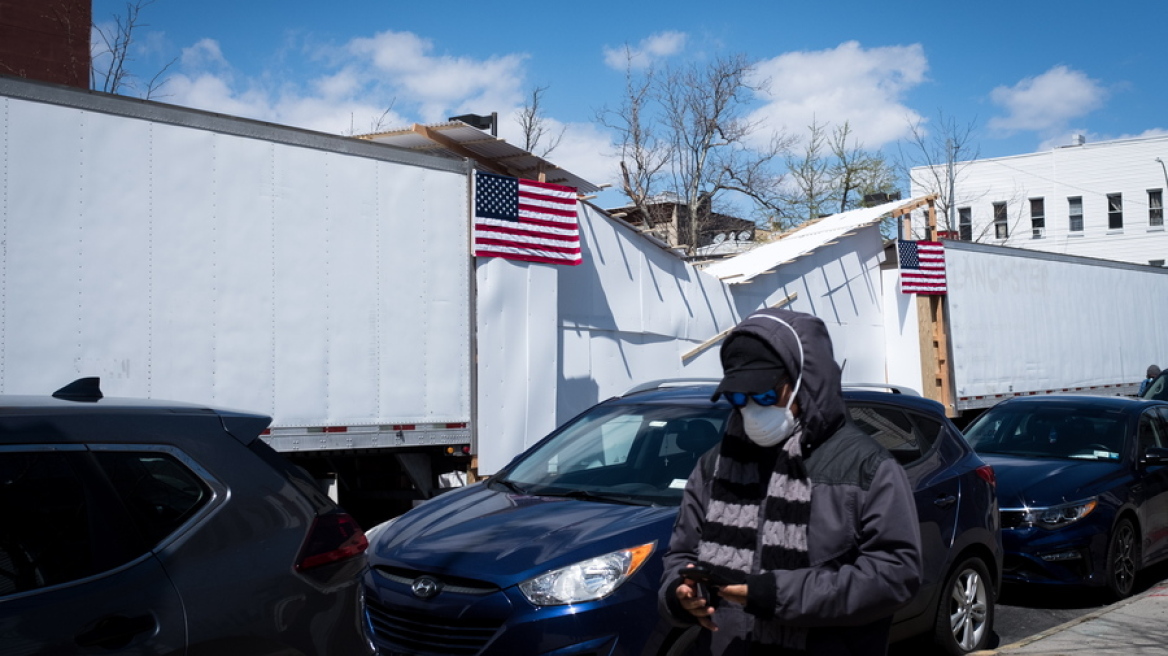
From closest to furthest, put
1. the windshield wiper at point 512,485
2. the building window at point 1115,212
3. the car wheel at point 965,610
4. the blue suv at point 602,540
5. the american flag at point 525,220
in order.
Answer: the blue suv at point 602,540 < the windshield wiper at point 512,485 < the car wheel at point 965,610 < the american flag at point 525,220 < the building window at point 1115,212

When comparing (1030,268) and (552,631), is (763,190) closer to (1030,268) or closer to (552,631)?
(1030,268)

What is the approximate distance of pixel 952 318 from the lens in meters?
18.5

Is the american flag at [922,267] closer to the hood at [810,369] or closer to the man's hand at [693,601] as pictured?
the hood at [810,369]

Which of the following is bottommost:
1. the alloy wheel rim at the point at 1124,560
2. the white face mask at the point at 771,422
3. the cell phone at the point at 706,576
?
the alloy wheel rim at the point at 1124,560

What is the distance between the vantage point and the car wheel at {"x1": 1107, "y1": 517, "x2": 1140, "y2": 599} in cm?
798

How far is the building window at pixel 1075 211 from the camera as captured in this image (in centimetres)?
4394

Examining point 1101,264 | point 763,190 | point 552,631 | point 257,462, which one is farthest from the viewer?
point 763,190

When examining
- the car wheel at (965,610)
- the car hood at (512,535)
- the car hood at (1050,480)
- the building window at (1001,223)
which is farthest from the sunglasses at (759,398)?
the building window at (1001,223)

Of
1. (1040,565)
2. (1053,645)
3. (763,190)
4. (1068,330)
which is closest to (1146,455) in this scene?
(1040,565)

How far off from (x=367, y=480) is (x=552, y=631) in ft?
20.2

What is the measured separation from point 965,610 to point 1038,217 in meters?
42.7

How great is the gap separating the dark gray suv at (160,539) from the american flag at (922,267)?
53.2ft

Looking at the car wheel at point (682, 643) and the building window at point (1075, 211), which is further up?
the building window at point (1075, 211)

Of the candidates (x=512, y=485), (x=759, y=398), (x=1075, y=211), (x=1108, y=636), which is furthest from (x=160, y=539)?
(x=1075, y=211)
